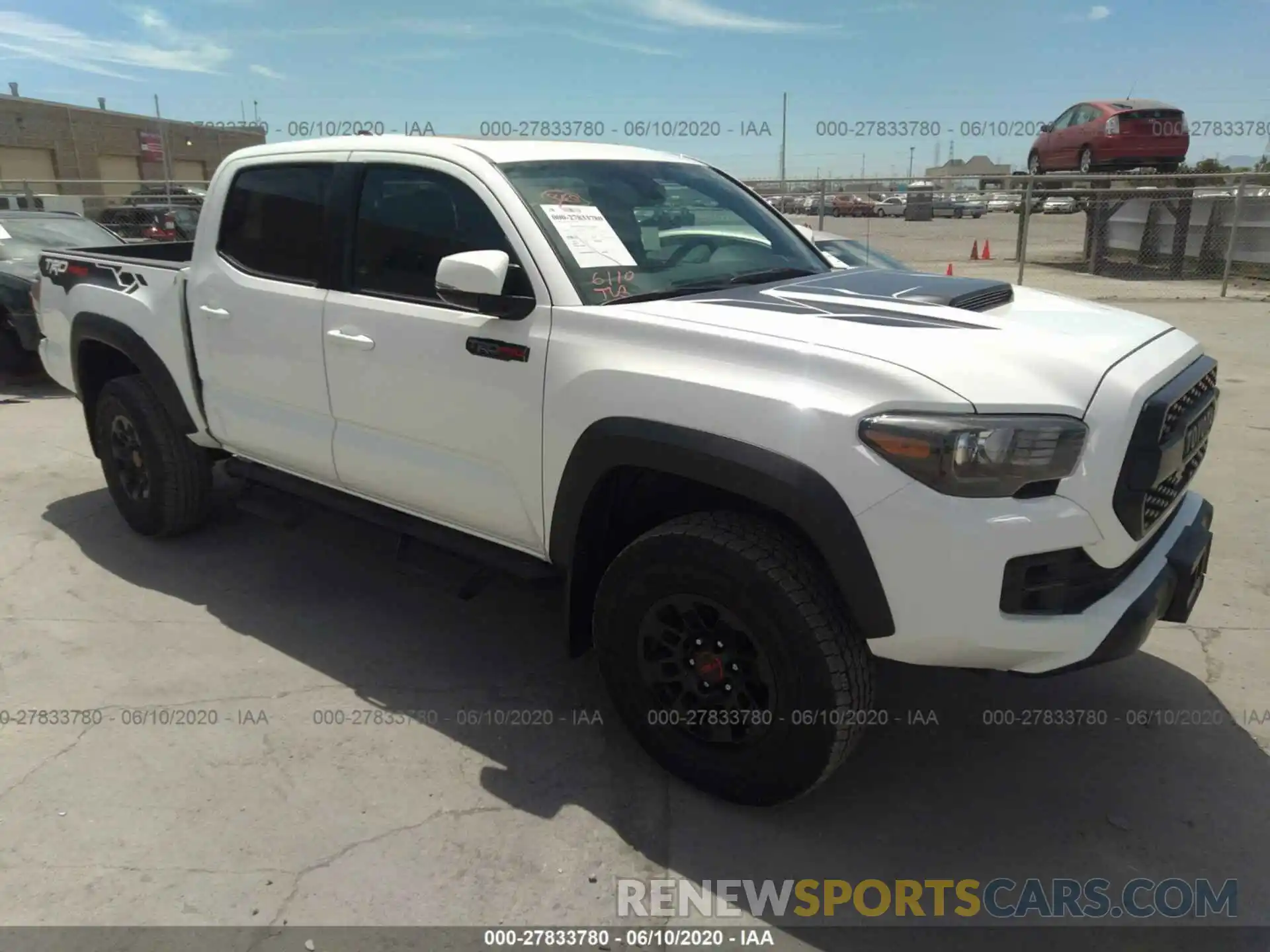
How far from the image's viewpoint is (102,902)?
8.52ft

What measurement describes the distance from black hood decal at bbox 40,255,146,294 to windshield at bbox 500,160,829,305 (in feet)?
7.87

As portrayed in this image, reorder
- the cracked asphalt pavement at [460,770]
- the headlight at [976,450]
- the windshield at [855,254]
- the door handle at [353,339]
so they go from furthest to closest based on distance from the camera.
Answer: the windshield at [855,254] < the door handle at [353,339] < the cracked asphalt pavement at [460,770] < the headlight at [976,450]

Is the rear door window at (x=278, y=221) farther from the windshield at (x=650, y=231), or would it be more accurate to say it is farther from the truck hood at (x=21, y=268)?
the truck hood at (x=21, y=268)

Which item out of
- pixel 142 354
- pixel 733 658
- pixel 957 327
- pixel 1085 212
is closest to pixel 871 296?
pixel 957 327

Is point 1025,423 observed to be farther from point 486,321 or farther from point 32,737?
point 32,737

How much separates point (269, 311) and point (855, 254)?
5.38 m

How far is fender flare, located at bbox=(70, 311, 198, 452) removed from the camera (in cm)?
451

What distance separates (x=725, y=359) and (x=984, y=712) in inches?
70.4

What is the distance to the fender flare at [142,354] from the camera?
451 centimetres

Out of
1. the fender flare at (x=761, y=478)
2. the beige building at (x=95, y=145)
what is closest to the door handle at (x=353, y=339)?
the fender flare at (x=761, y=478)

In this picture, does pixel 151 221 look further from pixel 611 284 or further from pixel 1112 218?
pixel 1112 218

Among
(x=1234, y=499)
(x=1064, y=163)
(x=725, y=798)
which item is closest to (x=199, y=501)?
(x=725, y=798)
